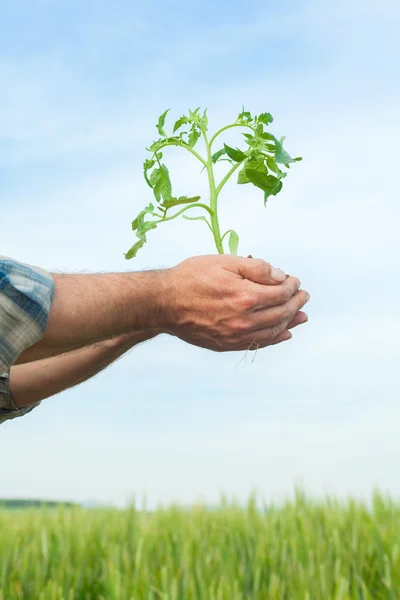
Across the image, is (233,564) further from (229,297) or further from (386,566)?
(229,297)

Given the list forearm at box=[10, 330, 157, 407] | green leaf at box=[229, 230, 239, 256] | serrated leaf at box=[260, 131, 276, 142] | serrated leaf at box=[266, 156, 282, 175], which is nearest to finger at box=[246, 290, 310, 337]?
green leaf at box=[229, 230, 239, 256]

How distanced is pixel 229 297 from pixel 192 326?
0.14 m

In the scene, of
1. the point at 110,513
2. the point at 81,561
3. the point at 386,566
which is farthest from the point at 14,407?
the point at 386,566

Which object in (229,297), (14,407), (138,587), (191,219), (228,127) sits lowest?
(138,587)

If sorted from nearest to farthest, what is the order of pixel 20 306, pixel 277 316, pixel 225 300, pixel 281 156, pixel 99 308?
pixel 20 306 < pixel 99 308 < pixel 225 300 < pixel 277 316 < pixel 281 156

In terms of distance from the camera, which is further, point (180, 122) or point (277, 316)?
point (180, 122)

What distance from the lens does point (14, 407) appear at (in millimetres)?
2455

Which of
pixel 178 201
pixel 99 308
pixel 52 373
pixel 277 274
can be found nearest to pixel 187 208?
pixel 178 201

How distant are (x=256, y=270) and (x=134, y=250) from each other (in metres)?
0.44

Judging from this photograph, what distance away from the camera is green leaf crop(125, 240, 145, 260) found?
2158mm

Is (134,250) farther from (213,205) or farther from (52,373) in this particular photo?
(52,373)

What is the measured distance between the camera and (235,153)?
7.34 feet

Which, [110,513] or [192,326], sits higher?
[192,326]

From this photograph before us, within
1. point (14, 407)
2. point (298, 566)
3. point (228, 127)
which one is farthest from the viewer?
point (14, 407)
